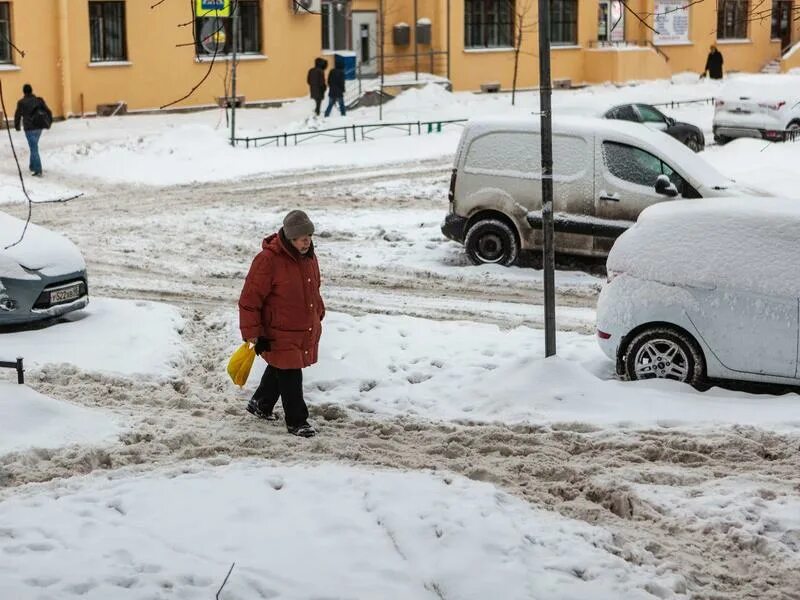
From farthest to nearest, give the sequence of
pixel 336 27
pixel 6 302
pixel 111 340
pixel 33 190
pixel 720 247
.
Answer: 1. pixel 336 27
2. pixel 33 190
3. pixel 6 302
4. pixel 111 340
5. pixel 720 247

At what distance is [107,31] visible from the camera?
32.3 meters

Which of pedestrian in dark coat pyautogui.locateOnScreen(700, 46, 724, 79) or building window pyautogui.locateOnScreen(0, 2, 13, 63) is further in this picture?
pedestrian in dark coat pyautogui.locateOnScreen(700, 46, 724, 79)

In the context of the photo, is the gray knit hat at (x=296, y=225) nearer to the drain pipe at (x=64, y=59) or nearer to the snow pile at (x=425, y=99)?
the drain pipe at (x=64, y=59)

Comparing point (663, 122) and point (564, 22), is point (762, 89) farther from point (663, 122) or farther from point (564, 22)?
point (564, 22)

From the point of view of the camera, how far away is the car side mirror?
14.4 m

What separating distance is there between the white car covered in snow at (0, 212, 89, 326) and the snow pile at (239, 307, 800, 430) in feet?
6.05

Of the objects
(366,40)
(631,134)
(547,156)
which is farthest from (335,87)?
(547,156)

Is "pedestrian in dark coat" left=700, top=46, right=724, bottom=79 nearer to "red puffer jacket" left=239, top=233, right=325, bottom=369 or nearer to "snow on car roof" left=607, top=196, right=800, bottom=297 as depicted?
"snow on car roof" left=607, top=196, right=800, bottom=297

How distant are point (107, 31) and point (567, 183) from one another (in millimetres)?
20438

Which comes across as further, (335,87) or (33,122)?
(335,87)

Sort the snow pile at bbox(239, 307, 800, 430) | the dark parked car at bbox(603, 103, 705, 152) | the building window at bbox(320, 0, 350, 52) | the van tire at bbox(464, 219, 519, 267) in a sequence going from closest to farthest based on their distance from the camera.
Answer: the snow pile at bbox(239, 307, 800, 430) → the van tire at bbox(464, 219, 519, 267) → the dark parked car at bbox(603, 103, 705, 152) → the building window at bbox(320, 0, 350, 52)

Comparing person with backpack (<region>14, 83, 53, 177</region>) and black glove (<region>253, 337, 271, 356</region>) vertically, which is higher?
person with backpack (<region>14, 83, 53, 177</region>)

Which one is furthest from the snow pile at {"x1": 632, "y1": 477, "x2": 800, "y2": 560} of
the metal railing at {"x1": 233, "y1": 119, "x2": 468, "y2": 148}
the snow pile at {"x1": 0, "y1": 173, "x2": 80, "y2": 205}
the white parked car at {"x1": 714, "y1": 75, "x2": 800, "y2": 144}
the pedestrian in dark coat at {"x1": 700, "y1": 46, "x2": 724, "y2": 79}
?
the pedestrian in dark coat at {"x1": 700, "y1": 46, "x2": 724, "y2": 79}

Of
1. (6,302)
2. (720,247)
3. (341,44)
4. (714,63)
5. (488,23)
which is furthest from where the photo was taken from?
(714,63)
